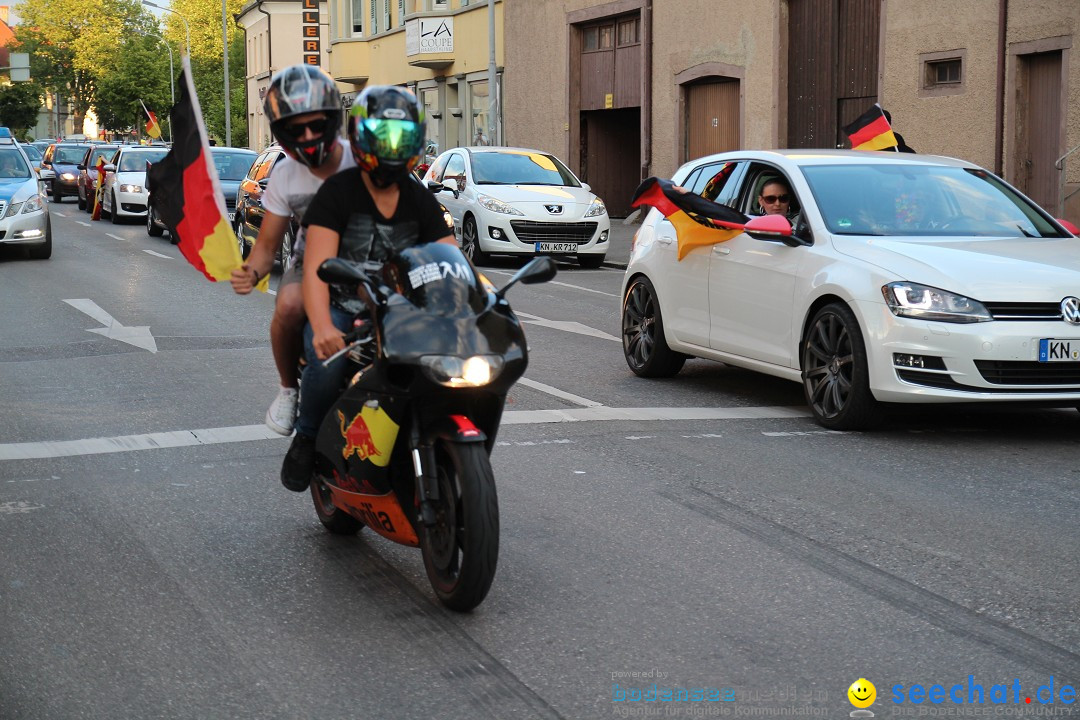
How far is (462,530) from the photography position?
475cm

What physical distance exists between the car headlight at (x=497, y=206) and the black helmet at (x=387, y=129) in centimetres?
1627

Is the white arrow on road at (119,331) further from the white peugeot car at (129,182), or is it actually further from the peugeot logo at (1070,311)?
the white peugeot car at (129,182)

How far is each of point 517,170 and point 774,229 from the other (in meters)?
13.8

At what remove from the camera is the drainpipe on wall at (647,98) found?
102 feet

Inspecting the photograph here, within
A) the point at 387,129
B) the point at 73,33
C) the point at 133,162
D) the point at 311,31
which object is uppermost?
the point at 73,33

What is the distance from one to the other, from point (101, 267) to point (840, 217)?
1375cm

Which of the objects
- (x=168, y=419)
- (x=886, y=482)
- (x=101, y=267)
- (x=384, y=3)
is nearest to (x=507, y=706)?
(x=886, y=482)

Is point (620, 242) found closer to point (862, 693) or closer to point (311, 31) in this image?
point (862, 693)

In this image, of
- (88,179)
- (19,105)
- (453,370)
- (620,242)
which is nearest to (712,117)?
(620,242)

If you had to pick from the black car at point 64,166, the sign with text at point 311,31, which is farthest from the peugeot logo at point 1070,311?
the sign with text at point 311,31

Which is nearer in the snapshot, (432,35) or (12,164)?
(12,164)

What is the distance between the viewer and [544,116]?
36.9m

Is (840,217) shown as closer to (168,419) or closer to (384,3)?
(168,419)

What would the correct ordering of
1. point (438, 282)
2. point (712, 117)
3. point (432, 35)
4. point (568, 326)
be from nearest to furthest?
1. point (438, 282)
2. point (568, 326)
3. point (712, 117)
4. point (432, 35)
